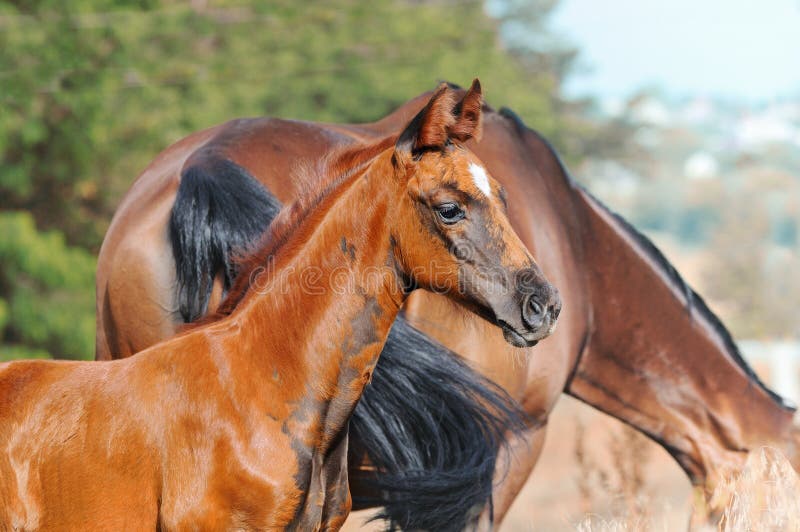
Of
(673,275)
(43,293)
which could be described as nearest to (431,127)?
(673,275)

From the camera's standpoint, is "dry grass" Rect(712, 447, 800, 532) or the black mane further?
the black mane

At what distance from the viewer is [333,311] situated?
3023 mm

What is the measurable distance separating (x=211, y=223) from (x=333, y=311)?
91cm

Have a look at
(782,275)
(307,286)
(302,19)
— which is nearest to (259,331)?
(307,286)

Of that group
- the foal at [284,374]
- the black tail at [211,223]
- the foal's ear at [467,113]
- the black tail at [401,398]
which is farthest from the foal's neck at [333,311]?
the black tail at [211,223]

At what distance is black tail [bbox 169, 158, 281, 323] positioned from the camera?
3.71 m

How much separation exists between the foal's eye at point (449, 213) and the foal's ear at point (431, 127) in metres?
0.18

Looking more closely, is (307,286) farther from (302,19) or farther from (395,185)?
(302,19)

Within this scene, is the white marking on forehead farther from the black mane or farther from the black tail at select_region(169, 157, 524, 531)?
the black mane

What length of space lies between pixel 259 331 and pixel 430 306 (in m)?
1.12

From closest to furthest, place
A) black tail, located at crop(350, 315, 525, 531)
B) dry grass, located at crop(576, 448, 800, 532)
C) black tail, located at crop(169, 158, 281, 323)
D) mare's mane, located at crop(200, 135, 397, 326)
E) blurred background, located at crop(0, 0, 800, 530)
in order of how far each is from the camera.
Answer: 1. mare's mane, located at crop(200, 135, 397, 326)
2. black tail, located at crop(350, 315, 525, 531)
3. black tail, located at crop(169, 158, 281, 323)
4. dry grass, located at crop(576, 448, 800, 532)
5. blurred background, located at crop(0, 0, 800, 530)

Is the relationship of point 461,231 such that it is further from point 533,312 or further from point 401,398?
point 401,398

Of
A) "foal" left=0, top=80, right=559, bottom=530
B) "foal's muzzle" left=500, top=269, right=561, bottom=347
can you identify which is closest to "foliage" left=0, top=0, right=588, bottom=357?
"foal" left=0, top=80, right=559, bottom=530

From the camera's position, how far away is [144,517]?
2867 mm
